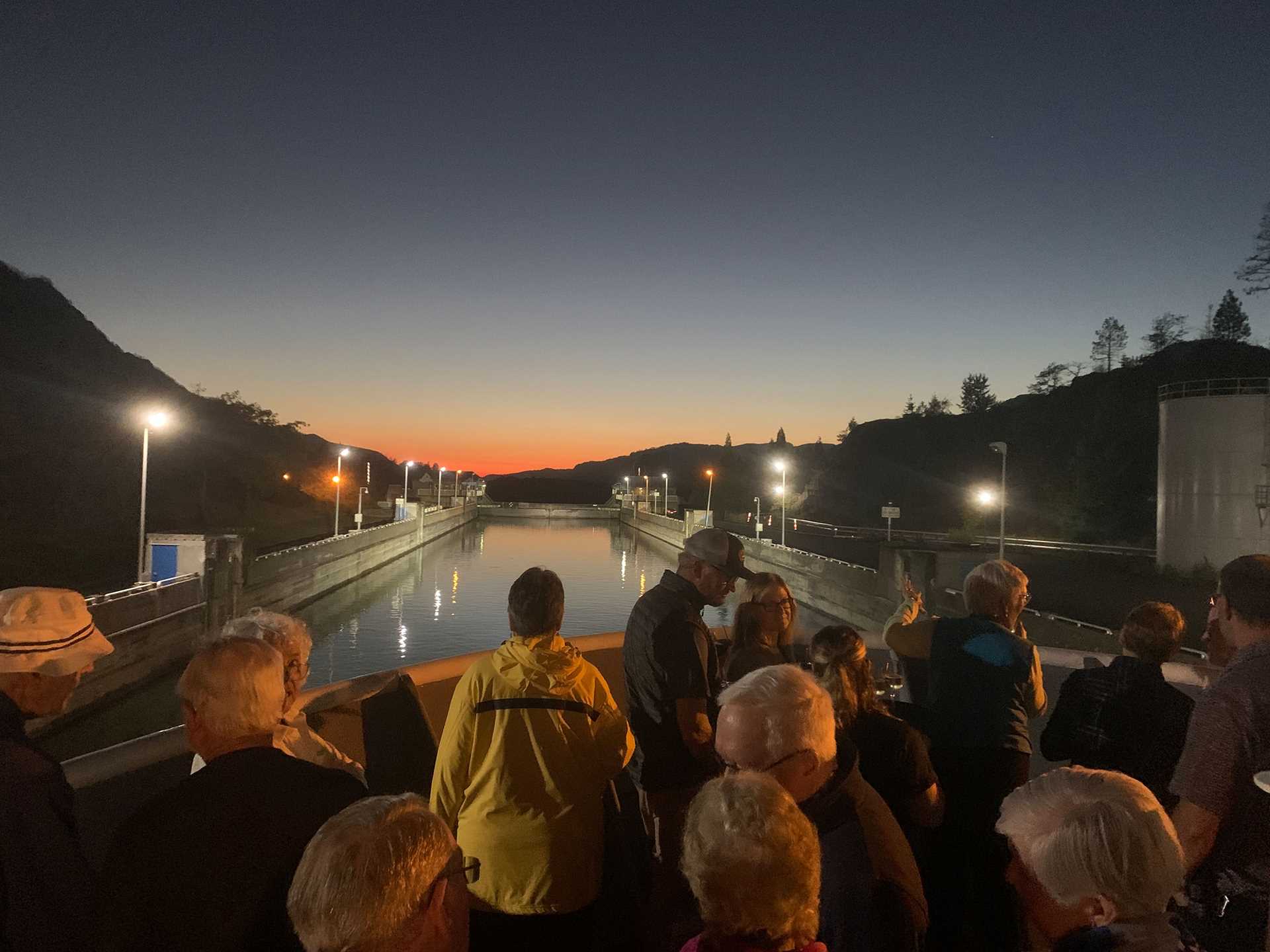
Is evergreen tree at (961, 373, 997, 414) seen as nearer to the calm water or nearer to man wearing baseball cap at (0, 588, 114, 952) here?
the calm water

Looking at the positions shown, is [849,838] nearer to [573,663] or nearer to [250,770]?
[573,663]

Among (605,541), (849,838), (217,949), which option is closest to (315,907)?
(217,949)

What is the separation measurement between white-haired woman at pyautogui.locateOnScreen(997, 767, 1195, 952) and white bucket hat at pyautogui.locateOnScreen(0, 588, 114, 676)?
6.91 ft

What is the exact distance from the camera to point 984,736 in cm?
305

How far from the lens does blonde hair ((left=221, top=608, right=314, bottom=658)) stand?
8.71ft

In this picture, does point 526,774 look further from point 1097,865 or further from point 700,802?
point 1097,865

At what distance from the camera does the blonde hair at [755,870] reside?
1.49m

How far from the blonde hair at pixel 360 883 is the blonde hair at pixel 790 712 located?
89 centimetres

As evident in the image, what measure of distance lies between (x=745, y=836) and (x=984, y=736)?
1.91 m

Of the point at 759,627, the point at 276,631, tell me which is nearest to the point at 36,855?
the point at 276,631

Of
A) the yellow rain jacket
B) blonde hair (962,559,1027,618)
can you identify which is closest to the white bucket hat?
the yellow rain jacket

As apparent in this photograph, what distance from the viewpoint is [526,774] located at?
8.53 feet

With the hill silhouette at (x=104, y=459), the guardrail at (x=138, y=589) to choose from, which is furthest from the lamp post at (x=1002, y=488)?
the hill silhouette at (x=104, y=459)

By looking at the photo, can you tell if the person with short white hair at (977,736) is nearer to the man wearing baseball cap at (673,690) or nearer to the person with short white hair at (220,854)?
the man wearing baseball cap at (673,690)
